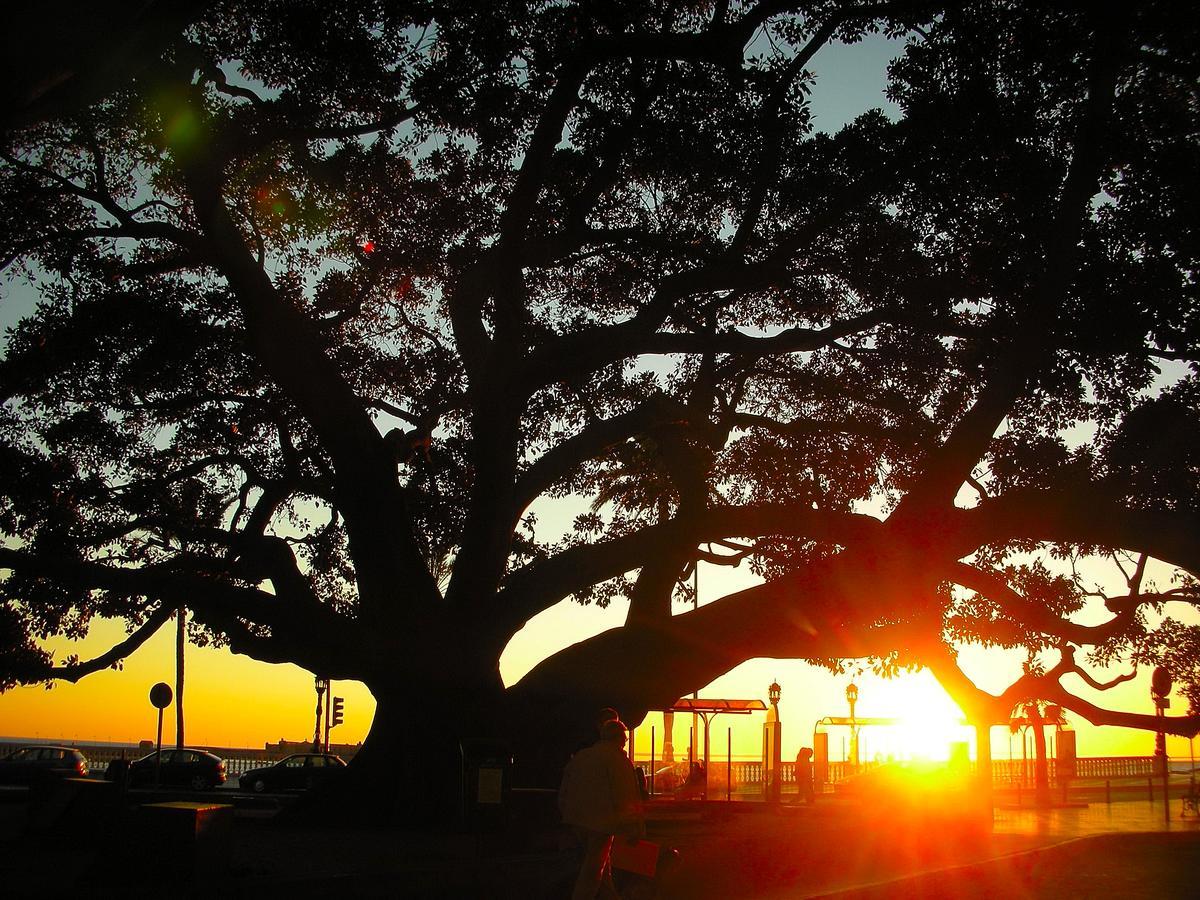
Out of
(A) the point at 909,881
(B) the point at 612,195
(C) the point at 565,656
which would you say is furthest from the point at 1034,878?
(B) the point at 612,195

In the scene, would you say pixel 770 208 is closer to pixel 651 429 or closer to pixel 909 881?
pixel 651 429

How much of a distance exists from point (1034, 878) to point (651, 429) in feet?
27.2

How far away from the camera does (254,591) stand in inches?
619

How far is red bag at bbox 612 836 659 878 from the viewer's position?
8602 mm

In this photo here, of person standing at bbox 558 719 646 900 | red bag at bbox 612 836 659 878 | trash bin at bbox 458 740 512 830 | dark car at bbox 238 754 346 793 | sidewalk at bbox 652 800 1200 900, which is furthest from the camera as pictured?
dark car at bbox 238 754 346 793

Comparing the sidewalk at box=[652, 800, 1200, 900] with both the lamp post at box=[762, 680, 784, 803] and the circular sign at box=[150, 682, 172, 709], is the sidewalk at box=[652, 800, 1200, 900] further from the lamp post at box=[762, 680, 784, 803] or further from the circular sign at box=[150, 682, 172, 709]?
the circular sign at box=[150, 682, 172, 709]

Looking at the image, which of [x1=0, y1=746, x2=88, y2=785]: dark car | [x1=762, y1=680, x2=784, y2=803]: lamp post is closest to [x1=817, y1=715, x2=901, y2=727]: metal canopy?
[x1=762, y1=680, x2=784, y2=803]: lamp post

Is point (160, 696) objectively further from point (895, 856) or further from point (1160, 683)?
point (1160, 683)

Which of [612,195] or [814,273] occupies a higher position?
[612,195]

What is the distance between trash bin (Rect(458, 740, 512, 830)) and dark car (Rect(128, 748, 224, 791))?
25379mm

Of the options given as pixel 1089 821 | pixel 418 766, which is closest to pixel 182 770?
pixel 418 766

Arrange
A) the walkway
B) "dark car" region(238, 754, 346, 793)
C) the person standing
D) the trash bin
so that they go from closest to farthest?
the person standing < the trash bin < the walkway < "dark car" region(238, 754, 346, 793)

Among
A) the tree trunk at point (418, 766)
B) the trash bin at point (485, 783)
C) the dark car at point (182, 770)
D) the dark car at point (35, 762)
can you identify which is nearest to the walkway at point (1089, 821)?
the tree trunk at point (418, 766)

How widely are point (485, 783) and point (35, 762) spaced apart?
94.1ft
